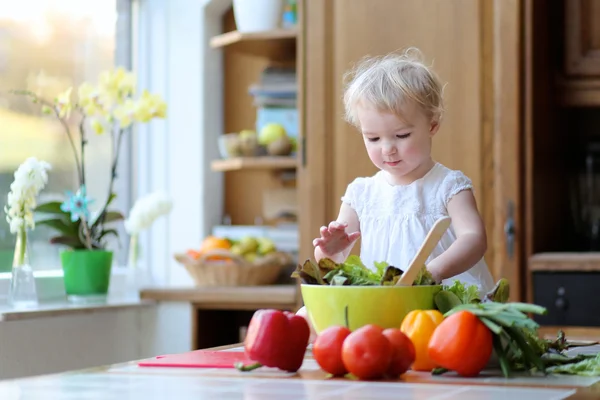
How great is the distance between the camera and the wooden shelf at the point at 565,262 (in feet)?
9.12

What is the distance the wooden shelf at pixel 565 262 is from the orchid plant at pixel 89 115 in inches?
46.5

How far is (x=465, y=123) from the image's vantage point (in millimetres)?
2943

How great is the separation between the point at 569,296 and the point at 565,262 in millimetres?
95

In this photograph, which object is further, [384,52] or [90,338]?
[384,52]

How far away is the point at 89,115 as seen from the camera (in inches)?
118

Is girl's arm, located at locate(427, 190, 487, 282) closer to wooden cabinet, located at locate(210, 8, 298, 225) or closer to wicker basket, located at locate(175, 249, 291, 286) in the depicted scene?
wicker basket, located at locate(175, 249, 291, 286)

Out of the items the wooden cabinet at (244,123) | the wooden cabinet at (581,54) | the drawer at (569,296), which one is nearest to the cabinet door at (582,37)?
the wooden cabinet at (581,54)

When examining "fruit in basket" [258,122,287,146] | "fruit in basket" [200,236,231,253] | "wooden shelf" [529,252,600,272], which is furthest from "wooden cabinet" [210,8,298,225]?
"wooden shelf" [529,252,600,272]

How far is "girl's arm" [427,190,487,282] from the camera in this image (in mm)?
1623

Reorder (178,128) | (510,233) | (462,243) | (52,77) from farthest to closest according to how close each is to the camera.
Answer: (178,128)
(52,77)
(510,233)
(462,243)

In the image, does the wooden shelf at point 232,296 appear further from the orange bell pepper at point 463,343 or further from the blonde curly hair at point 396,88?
the orange bell pepper at point 463,343

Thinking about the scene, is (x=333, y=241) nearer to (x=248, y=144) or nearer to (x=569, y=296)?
(x=569, y=296)

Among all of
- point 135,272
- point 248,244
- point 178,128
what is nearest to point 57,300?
point 135,272

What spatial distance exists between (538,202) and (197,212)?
119 cm
